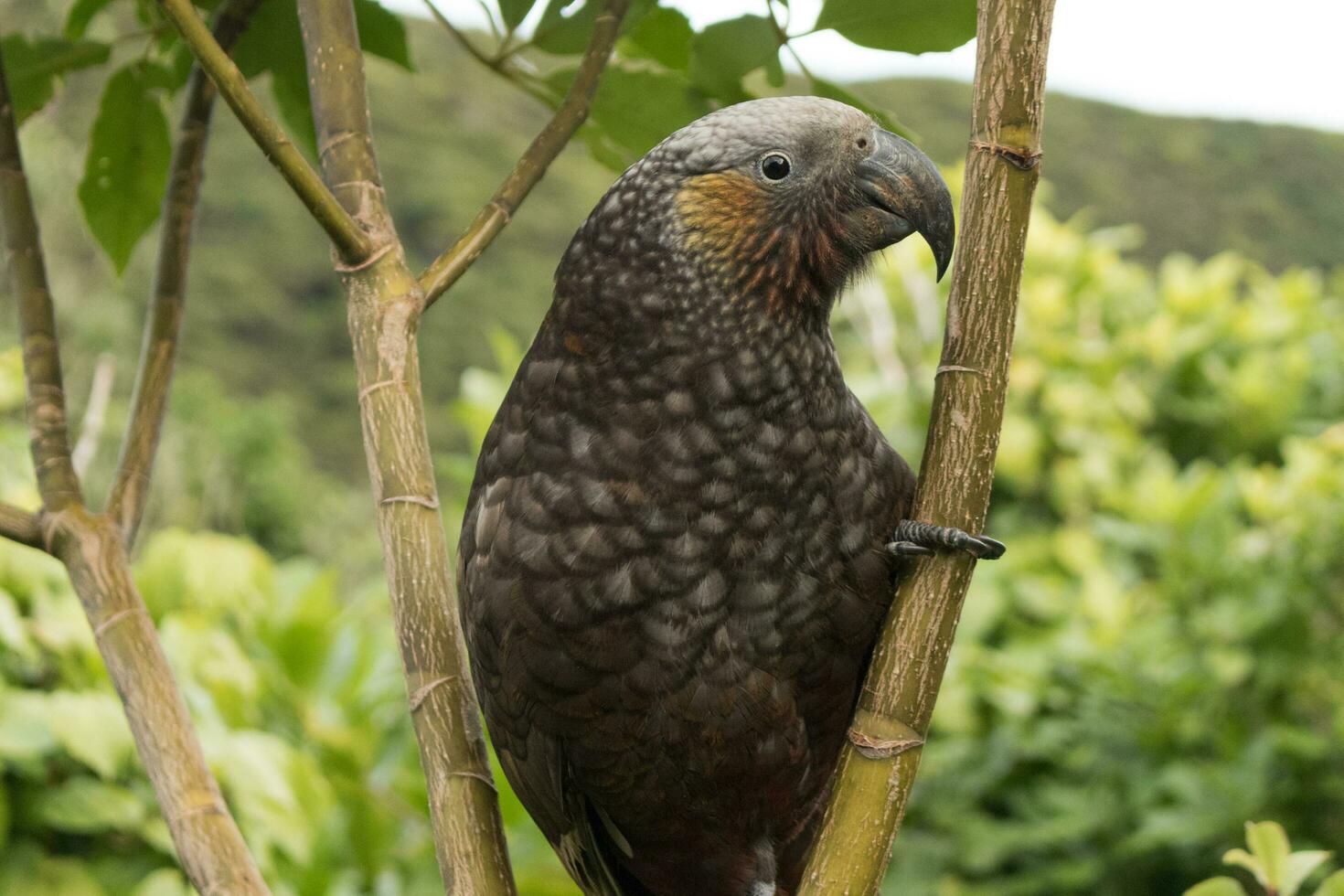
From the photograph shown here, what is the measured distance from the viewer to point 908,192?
4.19ft

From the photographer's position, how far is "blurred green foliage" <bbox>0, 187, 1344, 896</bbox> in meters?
2.16

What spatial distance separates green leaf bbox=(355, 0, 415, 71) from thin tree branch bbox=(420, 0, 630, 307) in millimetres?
253

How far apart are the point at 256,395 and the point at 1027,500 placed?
6989mm

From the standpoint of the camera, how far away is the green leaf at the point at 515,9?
1.38m

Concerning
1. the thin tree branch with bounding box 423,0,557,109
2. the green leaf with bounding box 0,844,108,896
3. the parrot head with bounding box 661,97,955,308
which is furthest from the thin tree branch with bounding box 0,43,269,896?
the green leaf with bounding box 0,844,108,896

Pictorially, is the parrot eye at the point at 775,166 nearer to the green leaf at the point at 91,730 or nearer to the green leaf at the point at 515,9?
the green leaf at the point at 515,9

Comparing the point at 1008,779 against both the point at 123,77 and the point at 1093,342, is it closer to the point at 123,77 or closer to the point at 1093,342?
the point at 1093,342

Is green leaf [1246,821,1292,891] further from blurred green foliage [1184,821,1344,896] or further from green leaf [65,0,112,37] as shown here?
green leaf [65,0,112,37]

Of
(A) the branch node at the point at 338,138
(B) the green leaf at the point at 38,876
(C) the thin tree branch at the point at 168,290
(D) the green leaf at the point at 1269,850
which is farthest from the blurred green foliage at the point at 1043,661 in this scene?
(D) the green leaf at the point at 1269,850

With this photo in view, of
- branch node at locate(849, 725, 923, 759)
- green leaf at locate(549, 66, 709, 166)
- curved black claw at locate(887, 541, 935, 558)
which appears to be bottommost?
branch node at locate(849, 725, 923, 759)

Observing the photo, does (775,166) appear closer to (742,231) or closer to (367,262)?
(742,231)

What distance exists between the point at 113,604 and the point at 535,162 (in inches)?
26.6

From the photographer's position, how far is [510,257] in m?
9.24

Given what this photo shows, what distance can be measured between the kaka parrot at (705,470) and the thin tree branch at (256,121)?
0.91 ft
